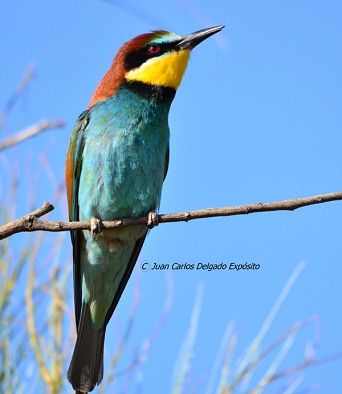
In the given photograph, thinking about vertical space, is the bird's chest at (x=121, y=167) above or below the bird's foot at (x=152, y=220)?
above

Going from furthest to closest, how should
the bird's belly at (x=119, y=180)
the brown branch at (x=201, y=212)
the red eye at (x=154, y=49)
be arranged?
the red eye at (x=154, y=49) < the bird's belly at (x=119, y=180) < the brown branch at (x=201, y=212)

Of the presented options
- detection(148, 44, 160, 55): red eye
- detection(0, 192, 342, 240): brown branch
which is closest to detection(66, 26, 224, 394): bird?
detection(148, 44, 160, 55): red eye

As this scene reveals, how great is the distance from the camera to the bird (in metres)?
3.56

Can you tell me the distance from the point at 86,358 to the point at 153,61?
174 cm

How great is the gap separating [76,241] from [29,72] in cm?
106

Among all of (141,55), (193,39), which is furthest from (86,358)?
(193,39)

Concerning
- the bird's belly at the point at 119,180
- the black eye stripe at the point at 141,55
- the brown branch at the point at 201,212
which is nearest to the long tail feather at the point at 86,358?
the bird's belly at the point at 119,180

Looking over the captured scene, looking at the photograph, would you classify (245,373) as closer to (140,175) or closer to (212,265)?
(212,265)

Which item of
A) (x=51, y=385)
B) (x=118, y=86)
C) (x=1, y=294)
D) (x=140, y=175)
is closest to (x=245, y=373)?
(x=51, y=385)

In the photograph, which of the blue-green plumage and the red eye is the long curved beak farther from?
the blue-green plumage

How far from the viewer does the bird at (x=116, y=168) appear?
356 cm

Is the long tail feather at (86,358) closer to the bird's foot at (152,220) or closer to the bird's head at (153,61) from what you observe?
the bird's foot at (152,220)

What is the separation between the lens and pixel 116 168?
3531mm

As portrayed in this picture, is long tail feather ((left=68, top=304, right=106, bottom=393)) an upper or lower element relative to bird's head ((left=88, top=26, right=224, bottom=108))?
lower
